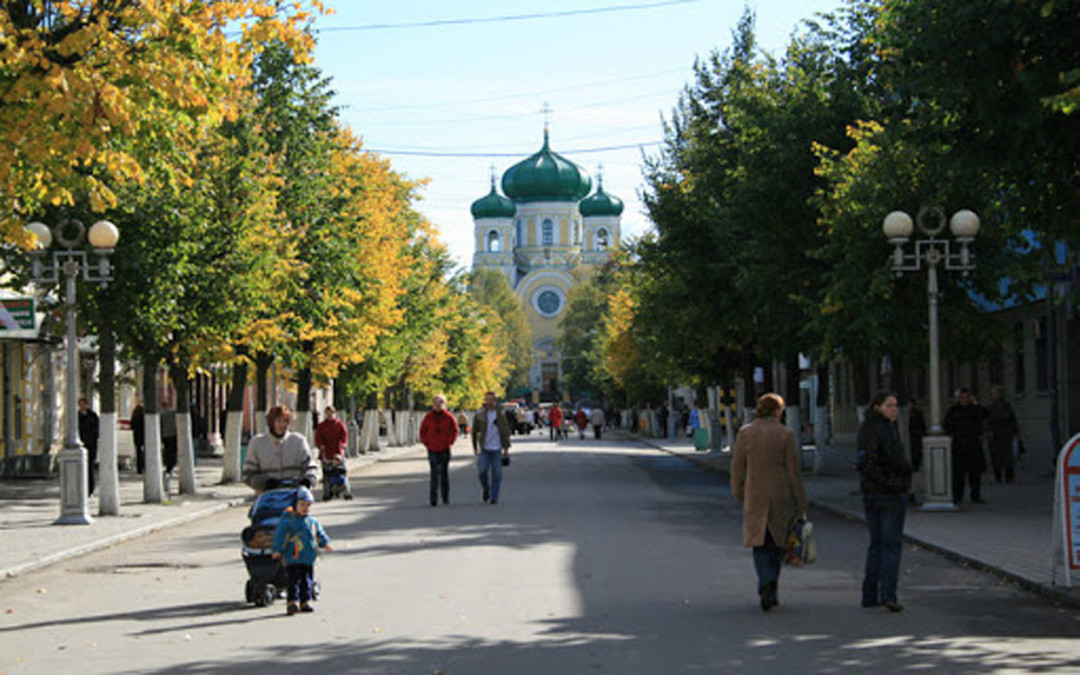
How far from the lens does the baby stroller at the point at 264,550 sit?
13086 millimetres

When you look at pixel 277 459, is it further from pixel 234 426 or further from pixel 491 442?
pixel 234 426

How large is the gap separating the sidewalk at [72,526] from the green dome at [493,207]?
413 ft

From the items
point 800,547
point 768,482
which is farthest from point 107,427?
point 800,547

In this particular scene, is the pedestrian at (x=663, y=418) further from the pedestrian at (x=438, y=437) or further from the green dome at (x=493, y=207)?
the green dome at (x=493, y=207)

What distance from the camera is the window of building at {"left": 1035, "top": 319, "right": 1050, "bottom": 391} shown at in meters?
41.1

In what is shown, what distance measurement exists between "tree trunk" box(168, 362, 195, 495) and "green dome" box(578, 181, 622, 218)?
133 meters

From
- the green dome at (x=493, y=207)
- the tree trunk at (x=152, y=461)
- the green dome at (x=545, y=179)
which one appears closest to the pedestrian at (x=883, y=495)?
the tree trunk at (x=152, y=461)

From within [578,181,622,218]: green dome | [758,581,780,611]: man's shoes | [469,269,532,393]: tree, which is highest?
[578,181,622,218]: green dome

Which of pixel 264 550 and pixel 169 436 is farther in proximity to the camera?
pixel 169 436

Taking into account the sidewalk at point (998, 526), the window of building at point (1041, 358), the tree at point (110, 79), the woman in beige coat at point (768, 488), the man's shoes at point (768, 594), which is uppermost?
the tree at point (110, 79)

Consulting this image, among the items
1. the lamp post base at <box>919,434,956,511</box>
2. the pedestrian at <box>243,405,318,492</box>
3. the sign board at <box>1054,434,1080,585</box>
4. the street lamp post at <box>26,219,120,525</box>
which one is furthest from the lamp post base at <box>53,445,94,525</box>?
the sign board at <box>1054,434,1080,585</box>

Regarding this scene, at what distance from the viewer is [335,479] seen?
96.0 ft

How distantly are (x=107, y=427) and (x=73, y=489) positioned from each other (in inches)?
99.2

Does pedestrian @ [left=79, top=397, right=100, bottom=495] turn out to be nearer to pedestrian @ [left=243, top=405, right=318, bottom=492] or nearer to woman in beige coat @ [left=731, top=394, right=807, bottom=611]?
pedestrian @ [left=243, top=405, right=318, bottom=492]
